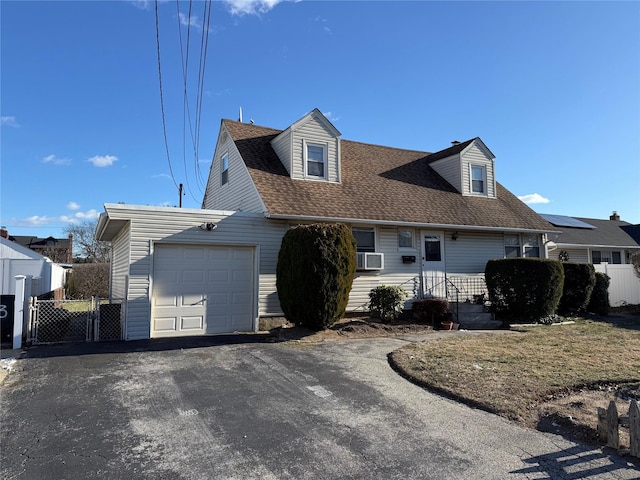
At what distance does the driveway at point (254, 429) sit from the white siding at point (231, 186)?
6.31 meters

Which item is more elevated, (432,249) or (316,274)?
(432,249)

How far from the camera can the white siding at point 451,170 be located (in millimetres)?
17234

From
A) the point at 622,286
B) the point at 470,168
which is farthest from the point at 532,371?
the point at 622,286

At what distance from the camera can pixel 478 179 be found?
697 inches

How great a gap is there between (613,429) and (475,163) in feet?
47.5

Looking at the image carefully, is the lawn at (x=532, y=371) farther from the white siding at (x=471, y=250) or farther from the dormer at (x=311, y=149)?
the dormer at (x=311, y=149)

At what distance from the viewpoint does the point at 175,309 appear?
10695mm

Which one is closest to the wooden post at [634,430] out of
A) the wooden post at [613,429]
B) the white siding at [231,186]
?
the wooden post at [613,429]

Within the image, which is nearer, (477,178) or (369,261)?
(369,261)

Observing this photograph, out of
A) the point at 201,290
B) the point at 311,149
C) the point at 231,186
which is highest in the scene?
the point at 311,149

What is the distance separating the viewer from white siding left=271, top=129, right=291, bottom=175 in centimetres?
1393

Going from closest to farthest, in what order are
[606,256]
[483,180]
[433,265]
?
[433,265]
[483,180]
[606,256]

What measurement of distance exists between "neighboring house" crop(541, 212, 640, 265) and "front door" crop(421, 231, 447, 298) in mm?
9169

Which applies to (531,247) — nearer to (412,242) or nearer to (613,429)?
(412,242)
